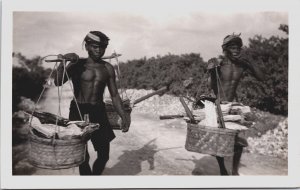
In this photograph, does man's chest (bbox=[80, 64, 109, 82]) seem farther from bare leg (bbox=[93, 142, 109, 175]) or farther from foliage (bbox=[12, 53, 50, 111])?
foliage (bbox=[12, 53, 50, 111])

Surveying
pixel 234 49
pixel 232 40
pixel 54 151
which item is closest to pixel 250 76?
pixel 234 49

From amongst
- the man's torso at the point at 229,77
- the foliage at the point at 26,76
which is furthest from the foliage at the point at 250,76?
the foliage at the point at 26,76

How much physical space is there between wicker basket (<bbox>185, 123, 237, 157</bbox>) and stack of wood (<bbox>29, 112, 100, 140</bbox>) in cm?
103

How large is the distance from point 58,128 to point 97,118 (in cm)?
64

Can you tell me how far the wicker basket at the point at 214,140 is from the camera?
3.72 meters

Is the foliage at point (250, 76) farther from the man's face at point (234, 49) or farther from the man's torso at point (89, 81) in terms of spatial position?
the man's torso at point (89, 81)

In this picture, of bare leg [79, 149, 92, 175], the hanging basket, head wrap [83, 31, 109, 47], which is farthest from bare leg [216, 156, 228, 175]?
head wrap [83, 31, 109, 47]

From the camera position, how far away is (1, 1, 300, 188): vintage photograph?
375 centimetres

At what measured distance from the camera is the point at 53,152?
3389 mm

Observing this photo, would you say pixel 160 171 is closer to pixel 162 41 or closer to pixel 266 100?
pixel 162 41

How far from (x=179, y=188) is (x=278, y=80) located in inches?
103

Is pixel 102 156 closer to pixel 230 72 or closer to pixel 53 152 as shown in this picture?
pixel 53 152

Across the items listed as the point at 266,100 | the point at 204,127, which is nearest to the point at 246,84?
the point at 266,100

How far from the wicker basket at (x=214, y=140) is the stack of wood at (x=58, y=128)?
1.03 metres
